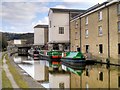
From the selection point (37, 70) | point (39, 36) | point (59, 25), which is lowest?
point (37, 70)

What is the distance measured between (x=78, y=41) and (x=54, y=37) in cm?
827

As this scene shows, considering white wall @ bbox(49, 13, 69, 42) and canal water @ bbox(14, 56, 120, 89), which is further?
white wall @ bbox(49, 13, 69, 42)

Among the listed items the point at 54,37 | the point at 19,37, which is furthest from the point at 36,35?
the point at 19,37

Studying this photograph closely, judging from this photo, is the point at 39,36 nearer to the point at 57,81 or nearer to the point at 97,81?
the point at 57,81

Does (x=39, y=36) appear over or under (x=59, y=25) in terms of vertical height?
under

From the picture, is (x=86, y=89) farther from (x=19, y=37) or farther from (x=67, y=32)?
(x=19, y=37)

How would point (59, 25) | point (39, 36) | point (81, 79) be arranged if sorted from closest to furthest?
1. point (81, 79)
2. point (59, 25)
3. point (39, 36)

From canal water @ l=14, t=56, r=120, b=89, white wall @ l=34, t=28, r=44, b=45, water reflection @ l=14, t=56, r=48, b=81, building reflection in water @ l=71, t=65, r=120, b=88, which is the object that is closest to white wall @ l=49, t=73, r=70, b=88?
canal water @ l=14, t=56, r=120, b=89

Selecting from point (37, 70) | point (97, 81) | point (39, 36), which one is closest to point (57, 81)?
point (97, 81)

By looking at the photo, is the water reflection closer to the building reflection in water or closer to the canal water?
the canal water

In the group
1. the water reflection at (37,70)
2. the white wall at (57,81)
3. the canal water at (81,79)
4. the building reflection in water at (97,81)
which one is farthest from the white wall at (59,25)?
the white wall at (57,81)

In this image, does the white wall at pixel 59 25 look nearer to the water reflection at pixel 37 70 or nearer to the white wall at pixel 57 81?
the water reflection at pixel 37 70

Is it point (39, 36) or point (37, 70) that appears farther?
point (39, 36)

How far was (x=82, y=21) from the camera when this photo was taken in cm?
3753
